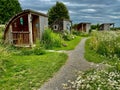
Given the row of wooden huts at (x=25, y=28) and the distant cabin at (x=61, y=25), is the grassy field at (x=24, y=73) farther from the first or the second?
the distant cabin at (x=61, y=25)

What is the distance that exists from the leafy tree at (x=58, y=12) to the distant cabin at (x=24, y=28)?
132 feet

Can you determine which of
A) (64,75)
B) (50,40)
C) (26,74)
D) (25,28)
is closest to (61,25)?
(25,28)

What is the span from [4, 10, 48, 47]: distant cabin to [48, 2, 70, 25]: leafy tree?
40.1 meters

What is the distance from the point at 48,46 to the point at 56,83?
462 inches

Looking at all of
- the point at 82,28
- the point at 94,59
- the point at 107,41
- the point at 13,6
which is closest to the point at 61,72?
the point at 94,59

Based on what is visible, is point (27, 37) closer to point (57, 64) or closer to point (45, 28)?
point (45, 28)

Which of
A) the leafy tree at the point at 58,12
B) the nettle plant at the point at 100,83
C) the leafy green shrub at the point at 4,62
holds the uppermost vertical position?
the leafy tree at the point at 58,12

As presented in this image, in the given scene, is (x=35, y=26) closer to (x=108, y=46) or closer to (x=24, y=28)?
(x=24, y=28)

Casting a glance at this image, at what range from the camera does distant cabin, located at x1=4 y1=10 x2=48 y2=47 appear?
20.3 meters

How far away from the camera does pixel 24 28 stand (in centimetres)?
2195

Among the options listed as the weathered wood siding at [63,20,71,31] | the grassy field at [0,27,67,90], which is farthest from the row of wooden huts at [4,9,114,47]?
the weathered wood siding at [63,20,71,31]

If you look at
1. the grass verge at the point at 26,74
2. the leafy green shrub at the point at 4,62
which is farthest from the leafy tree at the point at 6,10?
the grass verge at the point at 26,74

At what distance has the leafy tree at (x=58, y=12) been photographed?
2463 inches

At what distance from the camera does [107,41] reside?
16719mm
